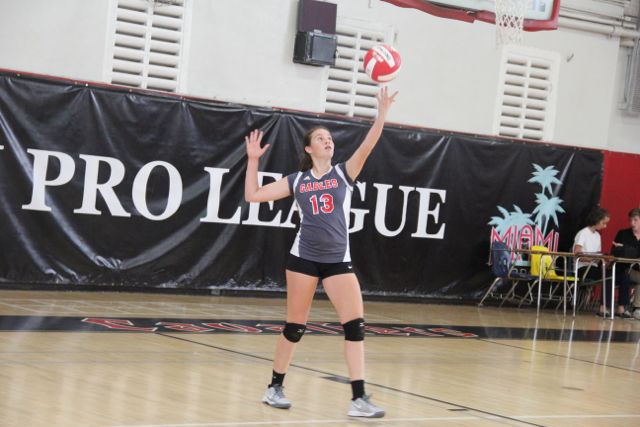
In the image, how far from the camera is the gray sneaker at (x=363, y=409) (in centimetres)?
668

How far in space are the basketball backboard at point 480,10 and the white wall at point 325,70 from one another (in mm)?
3353

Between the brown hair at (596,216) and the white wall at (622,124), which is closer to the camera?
the brown hair at (596,216)

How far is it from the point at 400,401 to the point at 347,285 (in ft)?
3.98

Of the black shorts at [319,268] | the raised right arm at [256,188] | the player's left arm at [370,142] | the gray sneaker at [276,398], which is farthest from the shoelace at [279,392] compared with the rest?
the player's left arm at [370,142]

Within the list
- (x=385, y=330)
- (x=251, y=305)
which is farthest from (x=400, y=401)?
(x=251, y=305)

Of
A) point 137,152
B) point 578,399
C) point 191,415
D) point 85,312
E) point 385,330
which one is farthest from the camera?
point 137,152

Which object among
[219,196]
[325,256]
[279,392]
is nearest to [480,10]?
[219,196]

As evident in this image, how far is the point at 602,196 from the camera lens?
17.1 metres

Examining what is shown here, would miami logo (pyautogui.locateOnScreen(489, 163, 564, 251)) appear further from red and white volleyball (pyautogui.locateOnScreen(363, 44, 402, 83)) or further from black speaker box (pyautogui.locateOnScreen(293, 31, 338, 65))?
red and white volleyball (pyautogui.locateOnScreen(363, 44, 402, 83))

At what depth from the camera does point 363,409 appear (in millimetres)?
6684

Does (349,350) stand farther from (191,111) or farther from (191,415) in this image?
(191,111)

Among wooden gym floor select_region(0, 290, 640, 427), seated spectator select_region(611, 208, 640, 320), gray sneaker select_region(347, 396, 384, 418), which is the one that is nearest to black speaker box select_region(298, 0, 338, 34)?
wooden gym floor select_region(0, 290, 640, 427)

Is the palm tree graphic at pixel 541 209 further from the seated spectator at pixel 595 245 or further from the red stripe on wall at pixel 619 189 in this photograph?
the red stripe on wall at pixel 619 189

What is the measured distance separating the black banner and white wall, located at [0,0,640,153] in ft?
0.91
